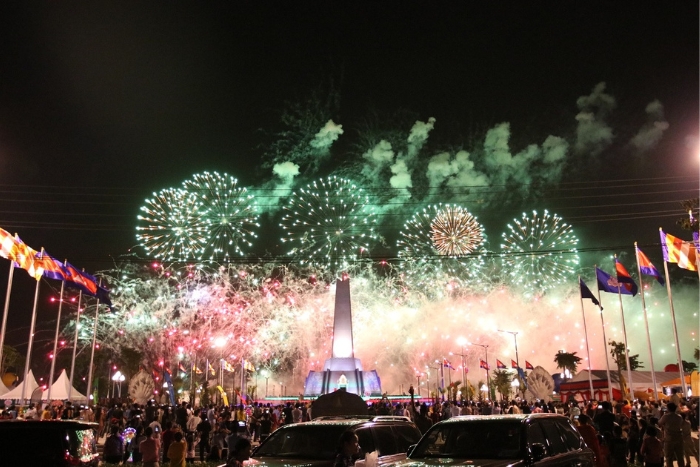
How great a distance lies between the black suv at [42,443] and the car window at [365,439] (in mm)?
3922

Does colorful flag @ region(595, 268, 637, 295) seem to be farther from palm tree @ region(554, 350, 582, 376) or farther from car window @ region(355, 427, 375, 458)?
palm tree @ region(554, 350, 582, 376)

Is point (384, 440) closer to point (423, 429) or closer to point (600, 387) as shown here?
point (423, 429)

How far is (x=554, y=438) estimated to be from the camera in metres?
8.91

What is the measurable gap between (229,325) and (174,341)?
497 cm

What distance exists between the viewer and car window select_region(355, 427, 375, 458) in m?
9.49

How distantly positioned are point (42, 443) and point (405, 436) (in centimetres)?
565

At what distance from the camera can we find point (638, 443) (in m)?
15.2

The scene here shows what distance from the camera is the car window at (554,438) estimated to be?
8.67 m

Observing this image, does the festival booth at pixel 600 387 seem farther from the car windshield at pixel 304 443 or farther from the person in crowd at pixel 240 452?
the person in crowd at pixel 240 452

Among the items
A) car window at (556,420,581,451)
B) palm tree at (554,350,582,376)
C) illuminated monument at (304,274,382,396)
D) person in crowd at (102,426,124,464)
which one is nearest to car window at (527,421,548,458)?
car window at (556,420,581,451)

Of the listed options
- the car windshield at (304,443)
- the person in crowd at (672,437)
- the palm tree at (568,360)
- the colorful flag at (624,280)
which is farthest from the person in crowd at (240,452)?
the palm tree at (568,360)

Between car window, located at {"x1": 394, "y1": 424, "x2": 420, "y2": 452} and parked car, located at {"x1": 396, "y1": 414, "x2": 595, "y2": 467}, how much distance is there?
1.60 m

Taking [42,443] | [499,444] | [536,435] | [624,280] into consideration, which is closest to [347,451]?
[499,444]

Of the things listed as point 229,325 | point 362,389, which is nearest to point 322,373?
point 362,389
